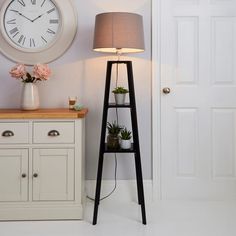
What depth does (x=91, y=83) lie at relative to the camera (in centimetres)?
284

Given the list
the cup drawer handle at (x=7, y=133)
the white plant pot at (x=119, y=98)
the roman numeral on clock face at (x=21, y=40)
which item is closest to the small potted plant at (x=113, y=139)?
the white plant pot at (x=119, y=98)

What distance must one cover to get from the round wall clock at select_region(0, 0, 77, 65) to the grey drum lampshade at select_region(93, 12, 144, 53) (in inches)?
18.7

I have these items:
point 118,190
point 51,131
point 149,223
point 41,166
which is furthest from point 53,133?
point 149,223

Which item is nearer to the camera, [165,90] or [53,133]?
[53,133]

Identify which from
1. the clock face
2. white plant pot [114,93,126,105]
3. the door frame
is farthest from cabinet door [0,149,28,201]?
the door frame

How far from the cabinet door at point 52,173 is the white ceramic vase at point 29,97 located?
1.25 feet

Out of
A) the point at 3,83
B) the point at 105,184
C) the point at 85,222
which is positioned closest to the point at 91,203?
the point at 105,184

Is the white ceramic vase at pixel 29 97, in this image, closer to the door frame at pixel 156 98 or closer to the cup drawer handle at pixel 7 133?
the cup drawer handle at pixel 7 133

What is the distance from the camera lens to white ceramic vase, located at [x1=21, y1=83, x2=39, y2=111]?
258cm

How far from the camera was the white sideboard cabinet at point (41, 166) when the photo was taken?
2.41m

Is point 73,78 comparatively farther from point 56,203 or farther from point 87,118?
point 56,203

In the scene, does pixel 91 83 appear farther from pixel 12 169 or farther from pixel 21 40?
pixel 12 169

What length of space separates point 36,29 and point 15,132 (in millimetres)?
915

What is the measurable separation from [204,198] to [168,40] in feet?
4.62
